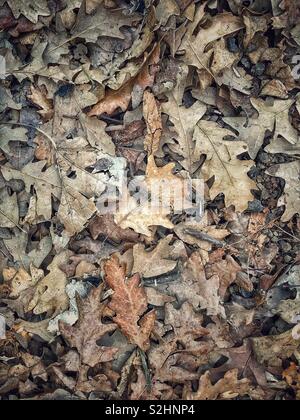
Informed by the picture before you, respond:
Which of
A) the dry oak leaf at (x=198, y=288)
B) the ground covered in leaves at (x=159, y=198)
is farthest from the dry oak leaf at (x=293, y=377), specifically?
the dry oak leaf at (x=198, y=288)

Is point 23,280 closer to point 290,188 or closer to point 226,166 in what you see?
point 226,166

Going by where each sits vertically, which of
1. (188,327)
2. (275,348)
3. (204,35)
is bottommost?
(275,348)

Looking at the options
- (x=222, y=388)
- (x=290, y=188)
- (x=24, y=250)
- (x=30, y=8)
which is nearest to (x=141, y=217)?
(x=24, y=250)

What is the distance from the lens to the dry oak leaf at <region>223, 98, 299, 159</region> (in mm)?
3342

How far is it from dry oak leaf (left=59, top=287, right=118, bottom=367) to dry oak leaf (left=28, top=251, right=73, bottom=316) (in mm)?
123

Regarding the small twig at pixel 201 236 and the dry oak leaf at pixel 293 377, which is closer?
the dry oak leaf at pixel 293 377

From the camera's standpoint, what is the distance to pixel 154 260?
3297 millimetres

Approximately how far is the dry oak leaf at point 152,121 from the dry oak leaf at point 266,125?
53cm

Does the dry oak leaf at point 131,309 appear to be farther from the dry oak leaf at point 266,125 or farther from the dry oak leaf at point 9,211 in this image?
the dry oak leaf at point 266,125

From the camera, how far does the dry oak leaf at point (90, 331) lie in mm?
3176

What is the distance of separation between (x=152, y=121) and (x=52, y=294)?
1.31 metres

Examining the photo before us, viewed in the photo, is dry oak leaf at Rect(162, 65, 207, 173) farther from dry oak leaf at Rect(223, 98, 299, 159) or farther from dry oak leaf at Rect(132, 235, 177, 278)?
dry oak leaf at Rect(132, 235, 177, 278)

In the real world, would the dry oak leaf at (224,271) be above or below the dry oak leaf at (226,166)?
below

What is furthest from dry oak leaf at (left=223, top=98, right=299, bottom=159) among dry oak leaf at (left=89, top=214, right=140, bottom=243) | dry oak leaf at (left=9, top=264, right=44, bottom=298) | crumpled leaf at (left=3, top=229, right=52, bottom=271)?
dry oak leaf at (left=9, top=264, right=44, bottom=298)
